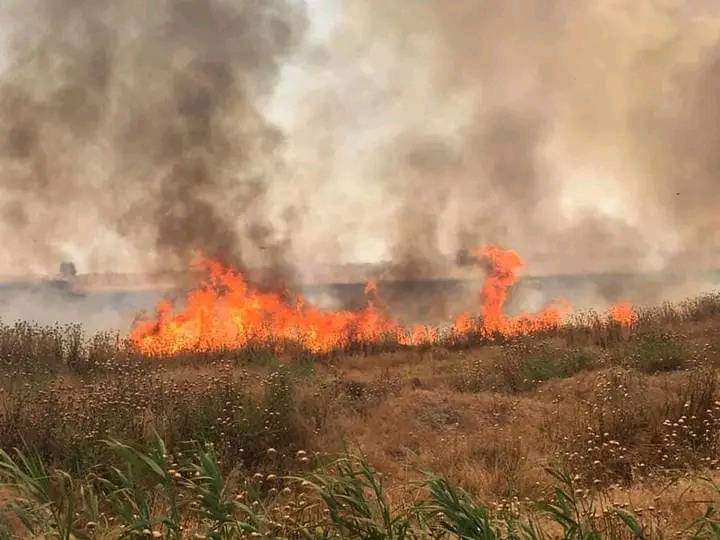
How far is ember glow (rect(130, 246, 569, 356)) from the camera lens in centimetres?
1466

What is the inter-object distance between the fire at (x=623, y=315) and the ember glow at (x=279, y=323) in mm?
1338

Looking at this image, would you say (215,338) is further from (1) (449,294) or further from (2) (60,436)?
(1) (449,294)

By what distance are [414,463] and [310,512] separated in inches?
91.7

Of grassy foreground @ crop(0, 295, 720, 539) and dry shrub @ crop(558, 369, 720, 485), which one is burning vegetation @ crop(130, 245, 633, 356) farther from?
dry shrub @ crop(558, 369, 720, 485)

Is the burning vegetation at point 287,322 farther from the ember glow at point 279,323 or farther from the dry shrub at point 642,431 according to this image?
the dry shrub at point 642,431

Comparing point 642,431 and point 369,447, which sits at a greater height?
point 642,431

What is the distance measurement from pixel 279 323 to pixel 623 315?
8.82 metres

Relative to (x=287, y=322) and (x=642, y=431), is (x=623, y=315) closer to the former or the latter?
(x=287, y=322)

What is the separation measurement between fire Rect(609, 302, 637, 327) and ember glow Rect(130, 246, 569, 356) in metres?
1.34

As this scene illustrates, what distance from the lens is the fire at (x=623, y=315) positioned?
49.3 ft

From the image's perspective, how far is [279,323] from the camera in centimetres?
1659

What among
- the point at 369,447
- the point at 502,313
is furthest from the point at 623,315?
the point at 369,447

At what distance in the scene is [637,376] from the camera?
8.99 meters

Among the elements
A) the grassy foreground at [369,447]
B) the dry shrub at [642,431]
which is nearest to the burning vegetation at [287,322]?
the grassy foreground at [369,447]
